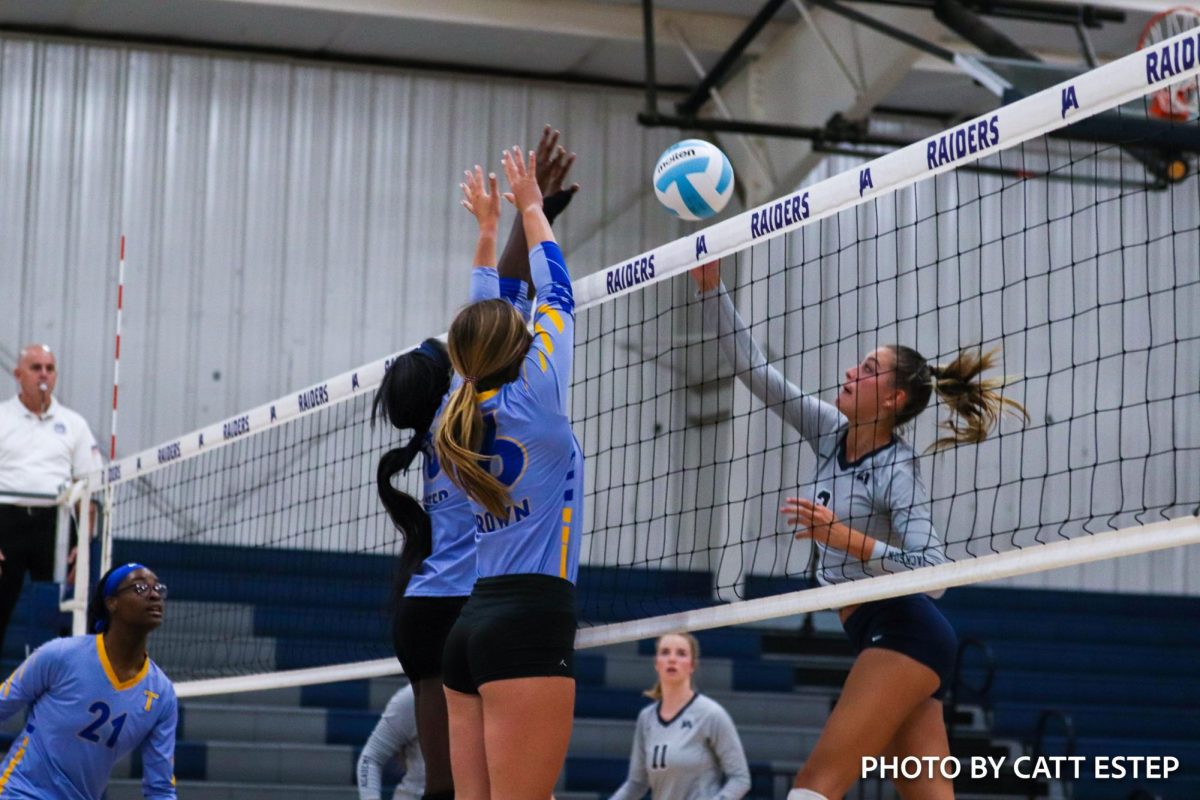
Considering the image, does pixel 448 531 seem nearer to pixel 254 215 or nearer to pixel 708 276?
pixel 708 276

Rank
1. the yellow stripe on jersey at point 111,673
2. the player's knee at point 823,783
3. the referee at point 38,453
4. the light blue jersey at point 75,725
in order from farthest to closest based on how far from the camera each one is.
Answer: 1. the referee at point 38,453
2. the yellow stripe on jersey at point 111,673
3. the light blue jersey at point 75,725
4. the player's knee at point 823,783

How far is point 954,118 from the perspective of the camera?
16.1 metres

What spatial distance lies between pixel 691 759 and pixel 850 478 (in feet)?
12.7

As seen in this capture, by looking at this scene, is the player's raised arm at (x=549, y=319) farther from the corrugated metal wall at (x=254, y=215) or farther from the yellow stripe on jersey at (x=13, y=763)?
the corrugated metal wall at (x=254, y=215)

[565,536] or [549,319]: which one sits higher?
[549,319]

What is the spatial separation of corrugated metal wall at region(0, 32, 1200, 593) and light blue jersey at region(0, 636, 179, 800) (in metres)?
7.50

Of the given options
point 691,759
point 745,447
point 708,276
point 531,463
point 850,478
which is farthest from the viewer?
point 745,447

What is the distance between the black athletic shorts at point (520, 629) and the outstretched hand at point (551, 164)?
1.53 m

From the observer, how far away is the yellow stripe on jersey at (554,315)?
438 cm

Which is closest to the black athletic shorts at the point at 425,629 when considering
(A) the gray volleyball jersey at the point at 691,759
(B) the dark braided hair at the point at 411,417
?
(B) the dark braided hair at the point at 411,417

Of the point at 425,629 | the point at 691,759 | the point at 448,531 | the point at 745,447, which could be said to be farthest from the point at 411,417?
the point at 745,447

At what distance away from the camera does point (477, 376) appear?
4293 millimetres

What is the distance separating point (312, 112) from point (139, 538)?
407 cm

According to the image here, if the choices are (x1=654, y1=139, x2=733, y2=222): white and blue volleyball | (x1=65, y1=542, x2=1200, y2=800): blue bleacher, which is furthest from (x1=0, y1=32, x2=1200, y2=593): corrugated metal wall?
(x1=654, y1=139, x2=733, y2=222): white and blue volleyball
